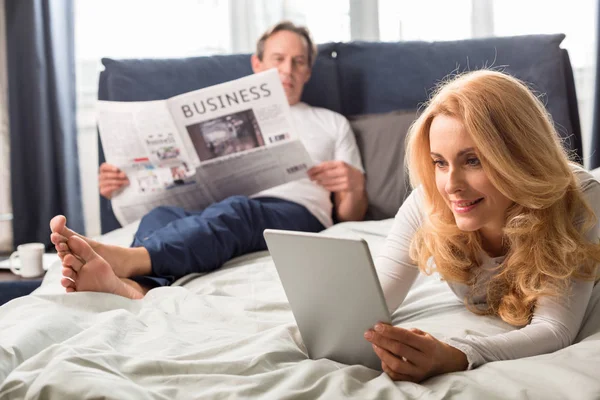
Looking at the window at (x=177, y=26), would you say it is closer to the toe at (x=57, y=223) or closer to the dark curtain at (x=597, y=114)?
the dark curtain at (x=597, y=114)

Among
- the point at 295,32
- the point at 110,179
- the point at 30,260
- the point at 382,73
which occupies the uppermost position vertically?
the point at 295,32

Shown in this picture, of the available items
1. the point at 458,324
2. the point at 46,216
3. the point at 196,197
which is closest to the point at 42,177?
the point at 46,216

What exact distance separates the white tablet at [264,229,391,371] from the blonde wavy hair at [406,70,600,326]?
257 mm

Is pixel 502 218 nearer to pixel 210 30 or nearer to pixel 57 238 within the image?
pixel 57 238

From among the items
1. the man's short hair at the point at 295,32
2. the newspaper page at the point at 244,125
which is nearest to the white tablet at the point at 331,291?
the newspaper page at the point at 244,125

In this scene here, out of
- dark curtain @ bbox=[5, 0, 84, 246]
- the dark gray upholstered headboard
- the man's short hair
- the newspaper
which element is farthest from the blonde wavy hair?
dark curtain @ bbox=[5, 0, 84, 246]

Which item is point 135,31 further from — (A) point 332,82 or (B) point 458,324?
(B) point 458,324

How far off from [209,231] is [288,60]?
76 cm

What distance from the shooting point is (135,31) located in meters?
3.04

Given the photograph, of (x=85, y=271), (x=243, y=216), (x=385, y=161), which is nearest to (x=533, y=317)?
(x=85, y=271)

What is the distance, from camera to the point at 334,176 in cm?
222

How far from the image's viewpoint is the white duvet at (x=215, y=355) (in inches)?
38.7

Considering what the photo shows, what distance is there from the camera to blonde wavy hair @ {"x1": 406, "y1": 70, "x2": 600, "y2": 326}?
1.13 m

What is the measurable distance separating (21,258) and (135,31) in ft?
4.14
